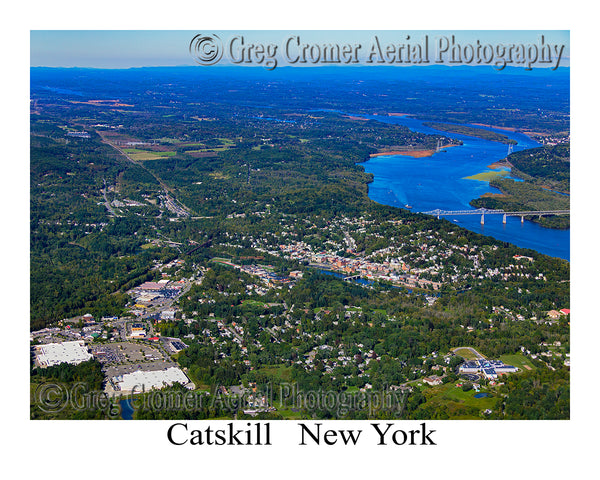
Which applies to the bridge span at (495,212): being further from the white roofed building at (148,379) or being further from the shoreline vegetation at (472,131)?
the shoreline vegetation at (472,131)

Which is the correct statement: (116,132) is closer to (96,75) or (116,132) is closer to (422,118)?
(422,118)

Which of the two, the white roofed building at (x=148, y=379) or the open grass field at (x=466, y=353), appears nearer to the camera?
the white roofed building at (x=148, y=379)

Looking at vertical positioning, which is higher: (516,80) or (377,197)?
(516,80)

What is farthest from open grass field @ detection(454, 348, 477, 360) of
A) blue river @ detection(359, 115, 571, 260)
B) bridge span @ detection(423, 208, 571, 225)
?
bridge span @ detection(423, 208, 571, 225)

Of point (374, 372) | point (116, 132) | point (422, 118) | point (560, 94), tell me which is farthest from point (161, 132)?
point (374, 372)

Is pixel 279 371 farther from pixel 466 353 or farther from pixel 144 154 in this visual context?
pixel 144 154

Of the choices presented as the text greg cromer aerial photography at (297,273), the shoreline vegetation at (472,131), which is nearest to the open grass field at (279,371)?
the text greg cromer aerial photography at (297,273)

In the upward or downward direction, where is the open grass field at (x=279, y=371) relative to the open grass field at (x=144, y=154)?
downward
